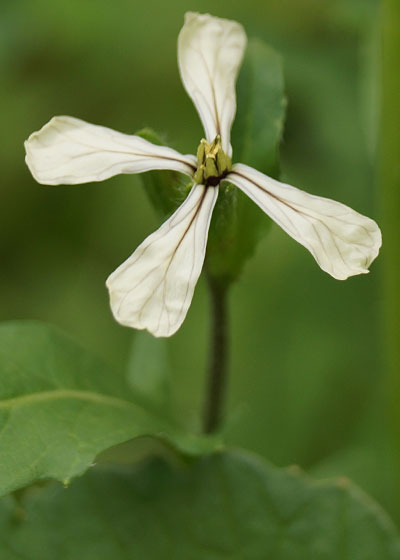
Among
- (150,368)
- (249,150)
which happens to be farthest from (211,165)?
(150,368)

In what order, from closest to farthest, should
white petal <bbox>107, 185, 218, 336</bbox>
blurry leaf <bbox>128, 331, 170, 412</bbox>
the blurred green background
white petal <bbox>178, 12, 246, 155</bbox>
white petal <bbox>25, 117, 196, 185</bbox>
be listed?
white petal <bbox>107, 185, 218, 336</bbox>, white petal <bbox>25, 117, 196, 185</bbox>, white petal <bbox>178, 12, 246, 155</bbox>, blurry leaf <bbox>128, 331, 170, 412</bbox>, the blurred green background

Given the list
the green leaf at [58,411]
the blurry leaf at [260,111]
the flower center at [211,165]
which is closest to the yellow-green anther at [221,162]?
the flower center at [211,165]

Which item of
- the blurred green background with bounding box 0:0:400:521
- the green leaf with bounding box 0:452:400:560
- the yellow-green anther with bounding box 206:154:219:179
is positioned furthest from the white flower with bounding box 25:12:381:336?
the blurred green background with bounding box 0:0:400:521

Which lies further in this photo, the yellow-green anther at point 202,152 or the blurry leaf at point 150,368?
the blurry leaf at point 150,368

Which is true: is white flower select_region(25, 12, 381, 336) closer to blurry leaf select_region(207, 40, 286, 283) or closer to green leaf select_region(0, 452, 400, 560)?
blurry leaf select_region(207, 40, 286, 283)

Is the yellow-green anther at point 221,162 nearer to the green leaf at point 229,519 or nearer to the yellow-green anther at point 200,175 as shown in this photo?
the yellow-green anther at point 200,175

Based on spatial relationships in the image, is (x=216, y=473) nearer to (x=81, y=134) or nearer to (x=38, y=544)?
(x=38, y=544)
